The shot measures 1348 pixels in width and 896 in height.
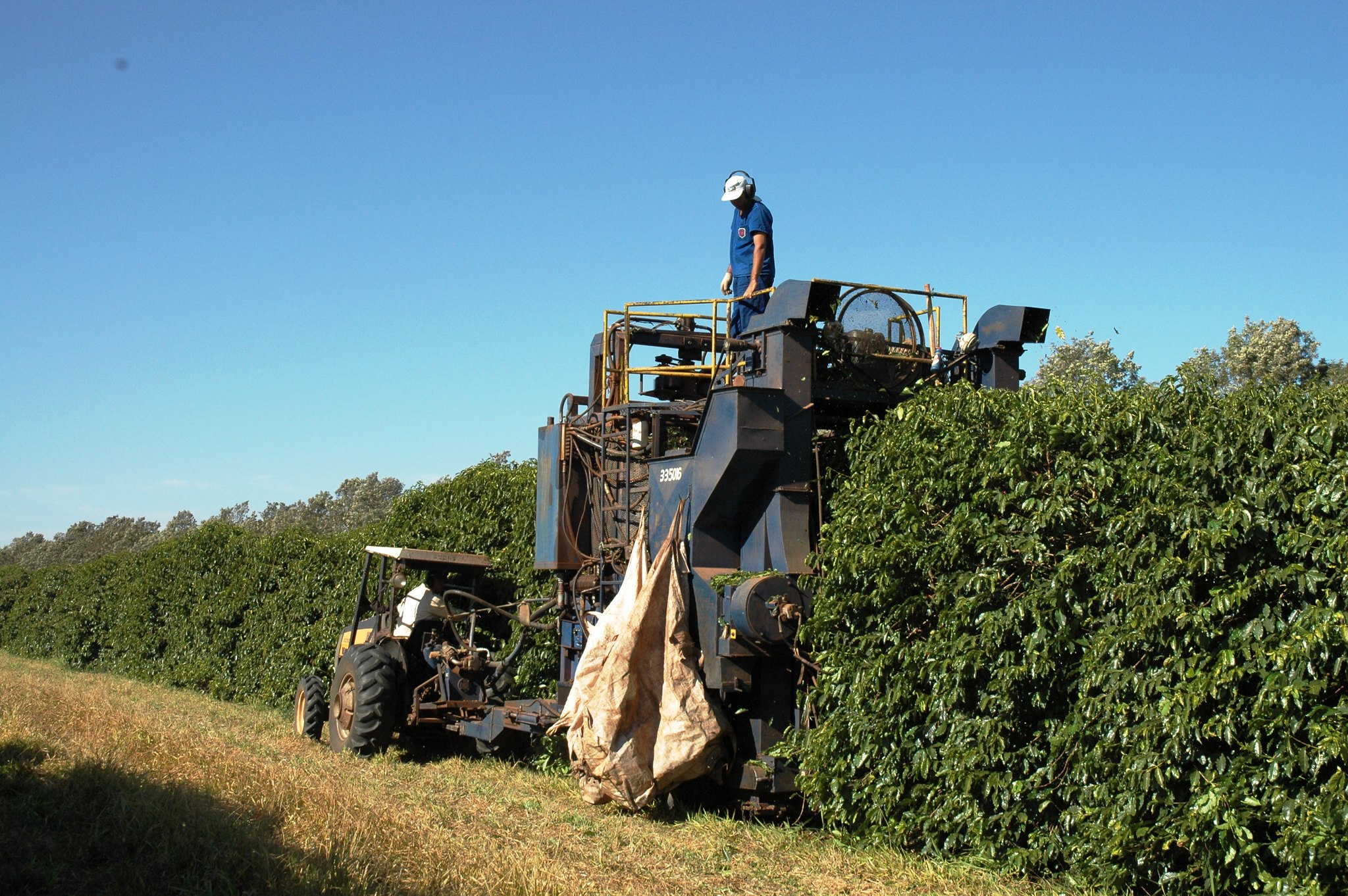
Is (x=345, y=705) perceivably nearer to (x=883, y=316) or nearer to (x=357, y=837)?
(x=357, y=837)

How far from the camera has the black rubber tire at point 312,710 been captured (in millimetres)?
13062

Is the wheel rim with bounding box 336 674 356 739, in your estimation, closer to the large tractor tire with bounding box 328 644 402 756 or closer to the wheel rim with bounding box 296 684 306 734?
the large tractor tire with bounding box 328 644 402 756

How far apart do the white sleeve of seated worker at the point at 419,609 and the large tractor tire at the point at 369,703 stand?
1.80 ft

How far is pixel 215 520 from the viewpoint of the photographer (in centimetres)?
2158

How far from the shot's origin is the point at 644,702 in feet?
27.3

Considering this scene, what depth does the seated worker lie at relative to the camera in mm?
12336

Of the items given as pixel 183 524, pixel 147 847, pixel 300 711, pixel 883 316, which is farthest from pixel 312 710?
pixel 183 524

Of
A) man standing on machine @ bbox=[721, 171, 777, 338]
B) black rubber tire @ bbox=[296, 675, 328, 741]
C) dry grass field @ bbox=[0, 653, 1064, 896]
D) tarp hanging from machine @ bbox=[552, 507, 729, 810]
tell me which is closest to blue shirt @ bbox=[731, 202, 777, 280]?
man standing on machine @ bbox=[721, 171, 777, 338]

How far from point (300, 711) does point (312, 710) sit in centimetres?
35

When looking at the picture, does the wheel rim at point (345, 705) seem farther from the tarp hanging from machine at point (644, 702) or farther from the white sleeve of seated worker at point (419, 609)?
the tarp hanging from machine at point (644, 702)

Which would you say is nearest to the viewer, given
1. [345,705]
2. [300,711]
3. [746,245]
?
[746,245]

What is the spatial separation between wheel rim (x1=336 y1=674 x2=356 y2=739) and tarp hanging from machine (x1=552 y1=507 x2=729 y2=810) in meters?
4.11

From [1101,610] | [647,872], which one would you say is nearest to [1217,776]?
[1101,610]

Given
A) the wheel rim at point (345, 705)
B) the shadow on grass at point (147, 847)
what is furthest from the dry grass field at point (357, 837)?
the wheel rim at point (345, 705)
